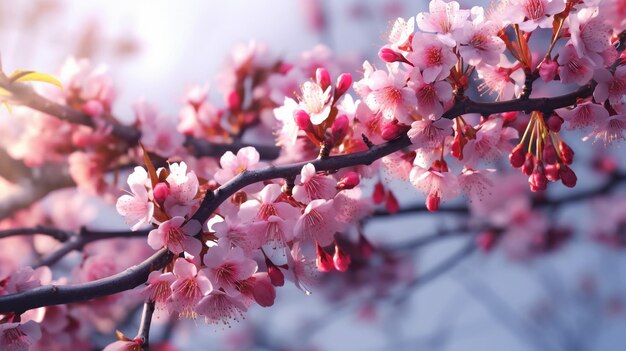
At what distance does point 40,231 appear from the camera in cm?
264

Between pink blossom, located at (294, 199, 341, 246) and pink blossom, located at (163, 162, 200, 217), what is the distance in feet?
1.07

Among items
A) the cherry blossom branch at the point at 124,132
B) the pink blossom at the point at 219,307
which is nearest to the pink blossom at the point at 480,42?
the pink blossom at the point at 219,307

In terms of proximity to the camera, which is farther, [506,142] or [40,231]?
[40,231]

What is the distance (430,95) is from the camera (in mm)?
1845

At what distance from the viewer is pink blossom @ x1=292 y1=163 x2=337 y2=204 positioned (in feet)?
6.01

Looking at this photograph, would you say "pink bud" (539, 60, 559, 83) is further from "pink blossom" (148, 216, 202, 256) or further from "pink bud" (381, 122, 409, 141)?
"pink blossom" (148, 216, 202, 256)

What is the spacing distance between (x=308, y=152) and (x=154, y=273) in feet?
2.92

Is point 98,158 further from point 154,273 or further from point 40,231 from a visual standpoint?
point 154,273

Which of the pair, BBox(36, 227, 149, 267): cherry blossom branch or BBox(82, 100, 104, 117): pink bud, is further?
BBox(82, 100, 104, 117): pink bud

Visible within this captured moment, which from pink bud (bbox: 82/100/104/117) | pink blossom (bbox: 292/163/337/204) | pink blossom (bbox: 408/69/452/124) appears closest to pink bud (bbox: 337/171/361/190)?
pink blossom (bbox: 292/163/337/204)

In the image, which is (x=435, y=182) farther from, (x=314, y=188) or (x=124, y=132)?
(x=124, y=132)

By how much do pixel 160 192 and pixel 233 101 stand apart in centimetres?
190

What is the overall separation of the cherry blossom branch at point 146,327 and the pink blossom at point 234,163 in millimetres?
452

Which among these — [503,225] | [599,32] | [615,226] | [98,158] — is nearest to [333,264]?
[599,32]
